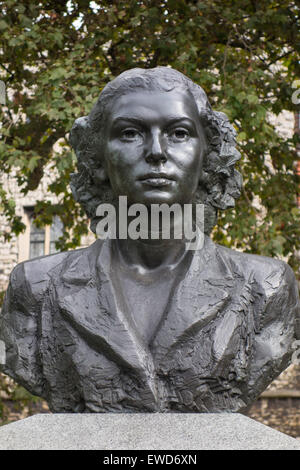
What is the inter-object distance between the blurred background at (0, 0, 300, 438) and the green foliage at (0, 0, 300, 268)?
0.01 metres

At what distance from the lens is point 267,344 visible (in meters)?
3.22

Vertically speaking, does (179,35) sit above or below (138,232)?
above

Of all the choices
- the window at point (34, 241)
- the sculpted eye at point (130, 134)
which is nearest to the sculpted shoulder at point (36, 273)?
the sculpted eye at point (130, 134)

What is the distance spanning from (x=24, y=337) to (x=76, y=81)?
11.2ft

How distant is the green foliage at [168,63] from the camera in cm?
614

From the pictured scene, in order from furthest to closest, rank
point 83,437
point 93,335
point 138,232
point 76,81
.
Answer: point 76,81
point 138,232
point 93,335
point 83,437

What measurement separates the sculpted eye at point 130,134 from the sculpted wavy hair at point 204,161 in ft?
0.62

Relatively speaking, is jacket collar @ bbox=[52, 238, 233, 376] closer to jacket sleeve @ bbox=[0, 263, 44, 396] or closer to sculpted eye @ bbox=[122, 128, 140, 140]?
jacket sleeve @ bbox=[0, 263, 44, 396]

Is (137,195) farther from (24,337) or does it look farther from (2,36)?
(2,36)

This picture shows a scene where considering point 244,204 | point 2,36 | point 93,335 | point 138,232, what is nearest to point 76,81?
point 2,36
